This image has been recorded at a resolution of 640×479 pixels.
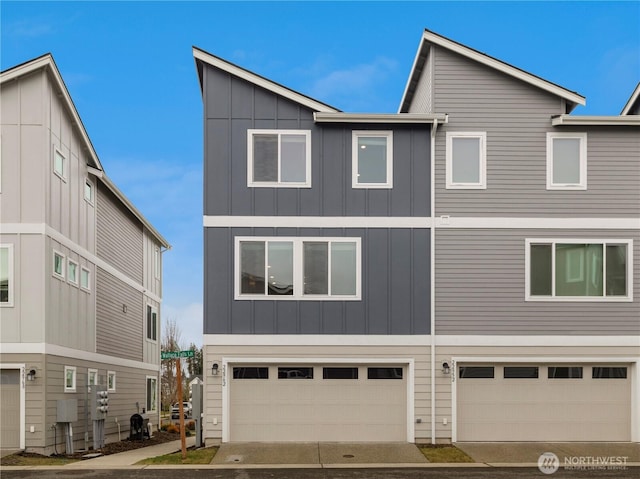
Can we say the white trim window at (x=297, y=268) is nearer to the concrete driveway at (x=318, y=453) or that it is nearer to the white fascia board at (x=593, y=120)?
the concrete driveway at (x=318, y=453)

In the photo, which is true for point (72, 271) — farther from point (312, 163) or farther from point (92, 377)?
point (312, 163)

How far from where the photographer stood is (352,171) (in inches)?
663

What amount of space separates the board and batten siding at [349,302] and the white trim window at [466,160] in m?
1.54

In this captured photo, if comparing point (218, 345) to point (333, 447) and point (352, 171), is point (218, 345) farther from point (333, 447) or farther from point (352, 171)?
point (352, 171)

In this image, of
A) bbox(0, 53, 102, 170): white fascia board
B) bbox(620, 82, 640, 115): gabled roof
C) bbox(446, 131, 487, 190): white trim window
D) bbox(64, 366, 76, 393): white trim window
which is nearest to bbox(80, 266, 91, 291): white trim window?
bbox(64, 366, 76, 393): white trim window

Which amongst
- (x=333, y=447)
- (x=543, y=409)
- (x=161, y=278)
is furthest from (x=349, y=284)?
(x=161, y=278)

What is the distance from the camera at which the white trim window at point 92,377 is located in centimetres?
2130

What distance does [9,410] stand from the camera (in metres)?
16.8

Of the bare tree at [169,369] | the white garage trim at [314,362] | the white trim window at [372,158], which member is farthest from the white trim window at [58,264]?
the bare tree at [169,369]

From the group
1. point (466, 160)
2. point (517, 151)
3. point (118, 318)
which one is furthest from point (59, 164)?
point (517, 151)

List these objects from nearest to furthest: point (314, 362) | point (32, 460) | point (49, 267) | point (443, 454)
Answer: point (443, 454)
point (32, 460)
point (314, 362)
point (49, 267)

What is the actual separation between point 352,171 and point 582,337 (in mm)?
6706

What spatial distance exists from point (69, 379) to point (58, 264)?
3233mm

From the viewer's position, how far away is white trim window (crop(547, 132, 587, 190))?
671 inches
